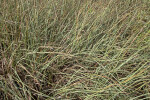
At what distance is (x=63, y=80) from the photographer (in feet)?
2.88

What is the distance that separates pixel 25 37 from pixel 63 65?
307 millimetres

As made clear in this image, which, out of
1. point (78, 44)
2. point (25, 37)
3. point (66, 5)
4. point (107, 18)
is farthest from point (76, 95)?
point (66, 5)

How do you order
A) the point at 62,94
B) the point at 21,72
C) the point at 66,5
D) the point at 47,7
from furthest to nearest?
1. the point at 66,5
2. the point at 47,7
3. the point at 21,72
4. the point at 62,94

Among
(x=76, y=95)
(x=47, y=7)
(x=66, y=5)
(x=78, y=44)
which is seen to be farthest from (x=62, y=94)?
(x=66, y=5)

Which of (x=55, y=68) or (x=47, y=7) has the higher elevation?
(x=47, y=7)

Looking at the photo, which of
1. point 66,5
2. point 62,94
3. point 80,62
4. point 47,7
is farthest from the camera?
point 66,5

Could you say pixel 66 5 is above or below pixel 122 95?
above

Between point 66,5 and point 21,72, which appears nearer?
point 21,72

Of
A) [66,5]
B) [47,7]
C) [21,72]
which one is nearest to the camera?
[21,72]

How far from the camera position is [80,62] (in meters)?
0.98

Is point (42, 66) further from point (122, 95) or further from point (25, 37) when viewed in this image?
point (122, 95)

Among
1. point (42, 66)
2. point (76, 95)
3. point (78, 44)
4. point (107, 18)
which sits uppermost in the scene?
point (107, 18)

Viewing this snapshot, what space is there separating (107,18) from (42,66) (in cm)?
81

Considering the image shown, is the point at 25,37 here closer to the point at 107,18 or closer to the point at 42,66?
the point at 42,66
